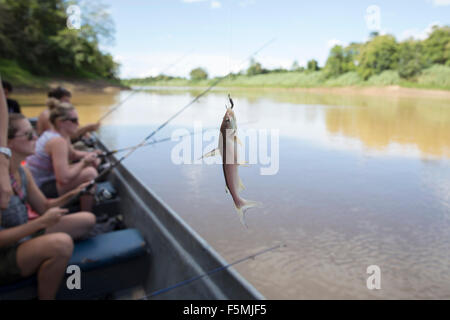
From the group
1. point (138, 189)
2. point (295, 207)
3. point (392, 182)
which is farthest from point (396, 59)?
point (138, 189)

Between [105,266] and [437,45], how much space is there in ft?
154

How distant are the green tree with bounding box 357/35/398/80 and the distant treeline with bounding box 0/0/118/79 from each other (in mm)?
39800

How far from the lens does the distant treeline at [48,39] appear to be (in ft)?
133

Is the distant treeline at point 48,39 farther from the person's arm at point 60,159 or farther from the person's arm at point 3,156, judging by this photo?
the person's arm at point 3,156

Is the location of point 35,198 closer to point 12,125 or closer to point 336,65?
point 12,125

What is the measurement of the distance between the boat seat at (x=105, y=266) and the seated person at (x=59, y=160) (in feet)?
3.04

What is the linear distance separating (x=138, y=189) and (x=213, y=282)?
1940 millimetres

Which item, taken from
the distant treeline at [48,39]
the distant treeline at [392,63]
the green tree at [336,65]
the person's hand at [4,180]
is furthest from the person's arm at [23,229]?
the distant treeline at [48,39]

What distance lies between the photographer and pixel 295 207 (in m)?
6.11

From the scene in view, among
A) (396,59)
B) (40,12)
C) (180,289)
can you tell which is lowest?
(180,289)

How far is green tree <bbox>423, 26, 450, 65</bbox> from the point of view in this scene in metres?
37.0

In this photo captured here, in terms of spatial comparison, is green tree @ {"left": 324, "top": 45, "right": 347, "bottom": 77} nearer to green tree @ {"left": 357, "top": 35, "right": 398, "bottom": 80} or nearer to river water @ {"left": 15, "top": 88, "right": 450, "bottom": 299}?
green tree @ {"left": 357, "top": 35, "right": 398, "bottom": 80}

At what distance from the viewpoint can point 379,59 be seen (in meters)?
38.2

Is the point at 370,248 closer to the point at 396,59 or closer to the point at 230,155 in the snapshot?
the point at 230,155
